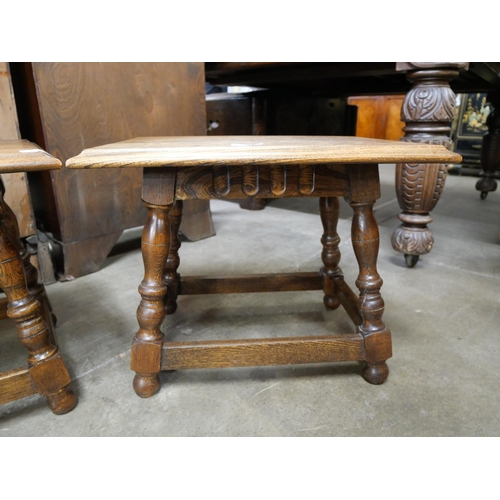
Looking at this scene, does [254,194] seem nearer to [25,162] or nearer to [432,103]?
[25,162]

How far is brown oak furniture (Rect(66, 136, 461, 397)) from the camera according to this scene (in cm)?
68

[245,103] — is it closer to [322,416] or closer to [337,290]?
[337,290]

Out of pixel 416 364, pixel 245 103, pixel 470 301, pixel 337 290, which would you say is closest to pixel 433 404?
pixel 416 364

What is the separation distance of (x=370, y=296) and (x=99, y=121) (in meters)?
1.12

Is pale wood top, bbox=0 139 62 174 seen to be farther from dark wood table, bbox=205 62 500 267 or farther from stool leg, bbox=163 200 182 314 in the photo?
dark wood table, bbox=205 62 500 267

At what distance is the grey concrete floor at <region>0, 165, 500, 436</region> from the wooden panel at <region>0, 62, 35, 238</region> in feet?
0.81

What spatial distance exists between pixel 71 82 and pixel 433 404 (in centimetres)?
139

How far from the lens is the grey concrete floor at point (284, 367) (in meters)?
0.75

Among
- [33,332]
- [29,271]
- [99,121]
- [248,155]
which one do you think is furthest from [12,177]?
[248,155]

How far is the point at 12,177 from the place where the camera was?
1295 mm

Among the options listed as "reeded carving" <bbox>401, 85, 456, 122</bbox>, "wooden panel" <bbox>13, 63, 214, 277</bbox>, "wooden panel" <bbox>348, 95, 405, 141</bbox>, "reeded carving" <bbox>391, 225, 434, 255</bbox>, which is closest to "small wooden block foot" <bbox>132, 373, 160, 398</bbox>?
"wooden panel" <bbox>13, 63, 214, 277</bbox>

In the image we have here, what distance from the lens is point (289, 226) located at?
204 cm

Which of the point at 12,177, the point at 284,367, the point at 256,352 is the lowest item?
the point at 284,367

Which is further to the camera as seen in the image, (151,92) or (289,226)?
(289,226)
